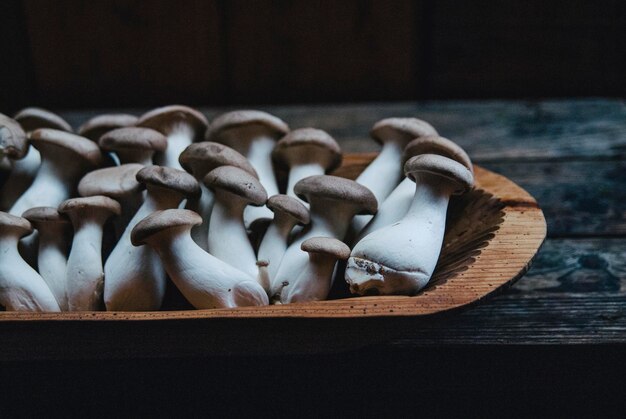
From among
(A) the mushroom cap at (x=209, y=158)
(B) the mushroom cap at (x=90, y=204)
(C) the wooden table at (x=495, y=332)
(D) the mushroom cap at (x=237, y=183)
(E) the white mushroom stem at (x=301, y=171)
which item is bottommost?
(C) the wooden table at (x=495, y=332)

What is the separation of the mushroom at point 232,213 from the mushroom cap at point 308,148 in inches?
7.8

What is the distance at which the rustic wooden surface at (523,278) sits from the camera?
0.93 m

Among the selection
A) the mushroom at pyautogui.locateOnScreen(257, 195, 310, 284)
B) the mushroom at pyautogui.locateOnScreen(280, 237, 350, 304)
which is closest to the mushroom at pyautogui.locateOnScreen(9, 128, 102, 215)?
the mushroom at pyautogui.locateOnScreen(257, 195, 310, 284)

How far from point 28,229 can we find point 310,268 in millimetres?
565

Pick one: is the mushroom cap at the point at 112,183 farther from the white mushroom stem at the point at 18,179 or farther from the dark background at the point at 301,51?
the dark background at the point at 301,51

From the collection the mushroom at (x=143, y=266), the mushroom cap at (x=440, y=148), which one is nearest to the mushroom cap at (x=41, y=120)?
the mushroom at (x=143, y=266)

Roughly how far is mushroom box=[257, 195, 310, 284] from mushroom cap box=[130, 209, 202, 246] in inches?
7.0

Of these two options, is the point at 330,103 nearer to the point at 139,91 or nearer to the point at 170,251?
the point at 139,91

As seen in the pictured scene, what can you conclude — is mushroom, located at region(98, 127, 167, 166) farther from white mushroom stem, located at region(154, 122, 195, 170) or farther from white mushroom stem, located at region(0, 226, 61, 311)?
white mushroom stem, located at region(0, 226, 61, 311)

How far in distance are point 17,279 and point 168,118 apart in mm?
504

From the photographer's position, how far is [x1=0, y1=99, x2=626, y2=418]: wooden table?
3.05 feet

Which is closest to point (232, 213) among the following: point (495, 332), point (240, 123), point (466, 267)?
point (240, 123)

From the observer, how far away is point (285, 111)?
2438 millimetres

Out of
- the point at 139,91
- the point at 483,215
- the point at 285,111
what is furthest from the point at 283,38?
the point at 483,215
